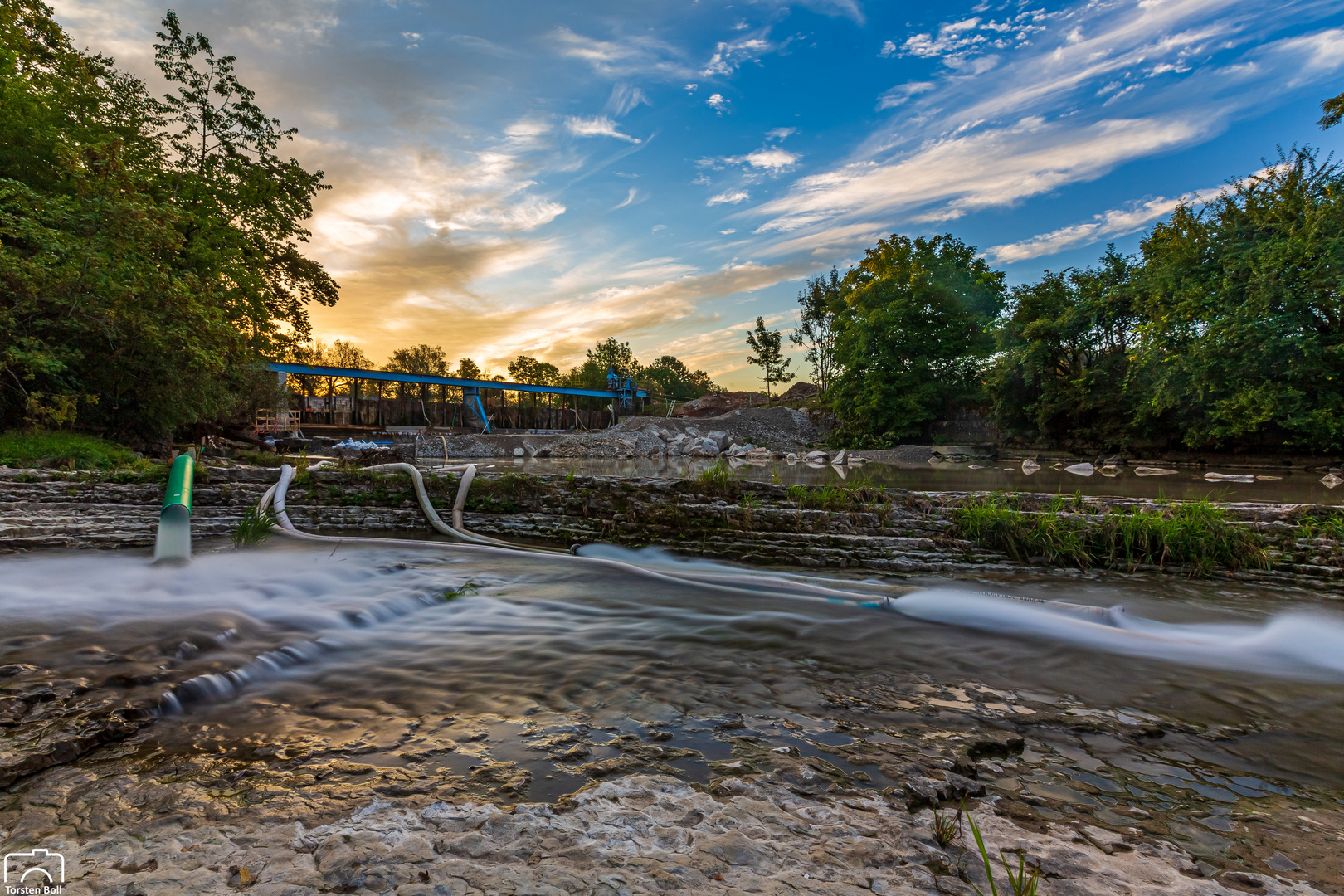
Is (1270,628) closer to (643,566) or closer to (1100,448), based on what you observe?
(643,566)

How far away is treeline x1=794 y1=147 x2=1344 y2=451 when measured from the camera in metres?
18.2

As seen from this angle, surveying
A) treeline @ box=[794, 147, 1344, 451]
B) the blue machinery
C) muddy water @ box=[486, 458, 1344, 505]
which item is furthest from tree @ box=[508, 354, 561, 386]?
muddy water @ box=[486, 458, 1344, 505]

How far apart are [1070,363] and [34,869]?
36254mm

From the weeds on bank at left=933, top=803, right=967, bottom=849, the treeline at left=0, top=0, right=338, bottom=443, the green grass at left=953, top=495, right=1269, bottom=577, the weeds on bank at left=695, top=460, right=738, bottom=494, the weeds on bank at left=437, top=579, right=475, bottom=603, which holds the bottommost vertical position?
the weeds on bank at left=437, top=579, right=475, bottom=603

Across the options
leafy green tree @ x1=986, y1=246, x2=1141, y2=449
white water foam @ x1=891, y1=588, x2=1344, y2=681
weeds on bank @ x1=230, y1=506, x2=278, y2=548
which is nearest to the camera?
white water foam @ x1=891, y1=588, x2=1344, y2=681

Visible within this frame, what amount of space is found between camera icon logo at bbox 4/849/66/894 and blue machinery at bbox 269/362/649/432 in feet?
102

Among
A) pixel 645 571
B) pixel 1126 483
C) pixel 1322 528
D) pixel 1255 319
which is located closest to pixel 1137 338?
pixel 1255 319

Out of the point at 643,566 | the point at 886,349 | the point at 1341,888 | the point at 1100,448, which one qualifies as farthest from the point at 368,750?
the point at 886,349

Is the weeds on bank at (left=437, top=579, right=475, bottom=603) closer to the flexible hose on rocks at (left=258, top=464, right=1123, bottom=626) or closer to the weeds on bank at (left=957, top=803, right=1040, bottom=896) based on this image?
the flexible hose on rocks at (left=258, top=464, right=1123, bottom=626)

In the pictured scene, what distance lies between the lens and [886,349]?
117ft

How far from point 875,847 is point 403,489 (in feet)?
22.7

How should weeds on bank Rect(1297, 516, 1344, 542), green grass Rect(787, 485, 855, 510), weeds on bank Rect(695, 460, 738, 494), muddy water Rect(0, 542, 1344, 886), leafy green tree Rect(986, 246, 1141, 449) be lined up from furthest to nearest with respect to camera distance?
leafy green tree Rect(986, 246, 1141, 449) → weeds on bank Rect(695, 460, 738, 494) → green grass Rect(787, 485, 855, 510) → weeds on bank Rect(1297, 516, 1344, 542) → muddy water Rect(0, 542, 1344, 886)

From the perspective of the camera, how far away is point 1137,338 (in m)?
25.6

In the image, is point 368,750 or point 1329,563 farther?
point 1329,563
